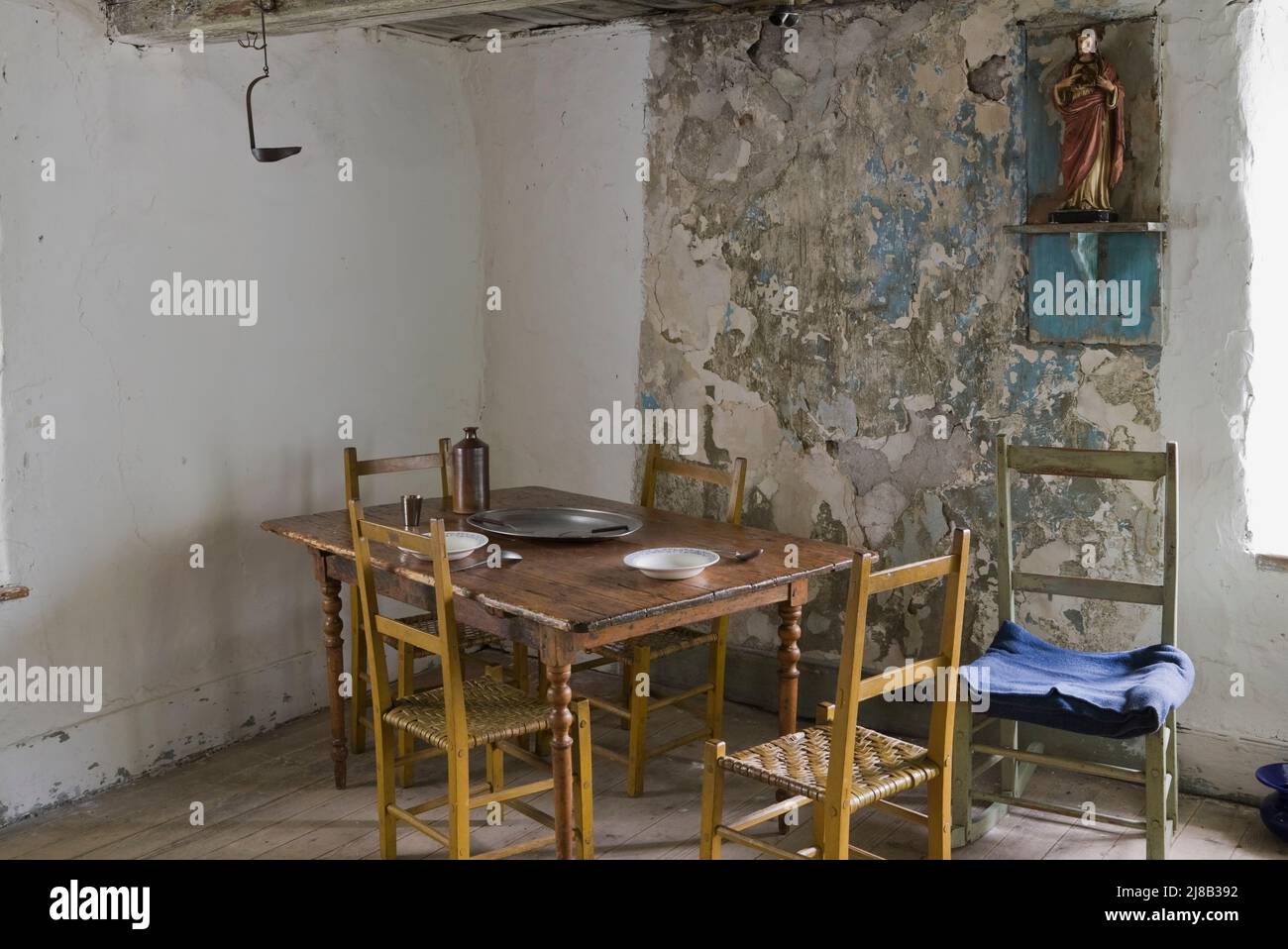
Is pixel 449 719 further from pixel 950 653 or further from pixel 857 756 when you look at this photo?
pixel 950 653

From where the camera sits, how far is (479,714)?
122 inches

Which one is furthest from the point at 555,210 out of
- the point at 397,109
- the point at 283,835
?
the point at 283,835

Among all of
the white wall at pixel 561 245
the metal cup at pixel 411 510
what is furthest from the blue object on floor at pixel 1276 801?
the metal cup at pixel 411 510

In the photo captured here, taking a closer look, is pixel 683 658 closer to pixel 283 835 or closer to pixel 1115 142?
pixel 283 835

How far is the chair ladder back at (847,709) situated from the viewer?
2541 millimetres

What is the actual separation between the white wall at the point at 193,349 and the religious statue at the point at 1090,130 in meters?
2.41

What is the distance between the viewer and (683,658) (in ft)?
15.5

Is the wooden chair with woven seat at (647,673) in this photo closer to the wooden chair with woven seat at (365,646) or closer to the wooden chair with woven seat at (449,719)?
the wooden chair with woven seat at (365,646)

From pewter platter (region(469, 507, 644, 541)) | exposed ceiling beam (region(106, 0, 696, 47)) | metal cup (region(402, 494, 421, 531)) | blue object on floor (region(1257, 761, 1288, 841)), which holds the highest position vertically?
exposed ceiling beam (region(106, 0, 696, 47))

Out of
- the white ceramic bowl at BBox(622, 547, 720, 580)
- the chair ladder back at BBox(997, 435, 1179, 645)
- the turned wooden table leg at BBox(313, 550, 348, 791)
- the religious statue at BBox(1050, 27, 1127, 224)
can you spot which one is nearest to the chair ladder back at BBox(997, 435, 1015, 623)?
the chair ladder back at BBox(997, 435, 1179, 645)

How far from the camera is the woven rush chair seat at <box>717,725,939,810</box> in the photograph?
2678 mm

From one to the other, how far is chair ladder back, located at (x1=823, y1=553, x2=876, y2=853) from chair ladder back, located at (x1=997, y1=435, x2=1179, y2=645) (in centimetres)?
110

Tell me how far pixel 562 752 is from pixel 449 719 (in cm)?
28

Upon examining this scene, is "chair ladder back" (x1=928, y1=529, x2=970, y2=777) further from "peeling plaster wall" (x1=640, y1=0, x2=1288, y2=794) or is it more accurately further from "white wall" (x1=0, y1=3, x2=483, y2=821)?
"white wall" (x1=0, y1=3, x2=483, y2=821)
